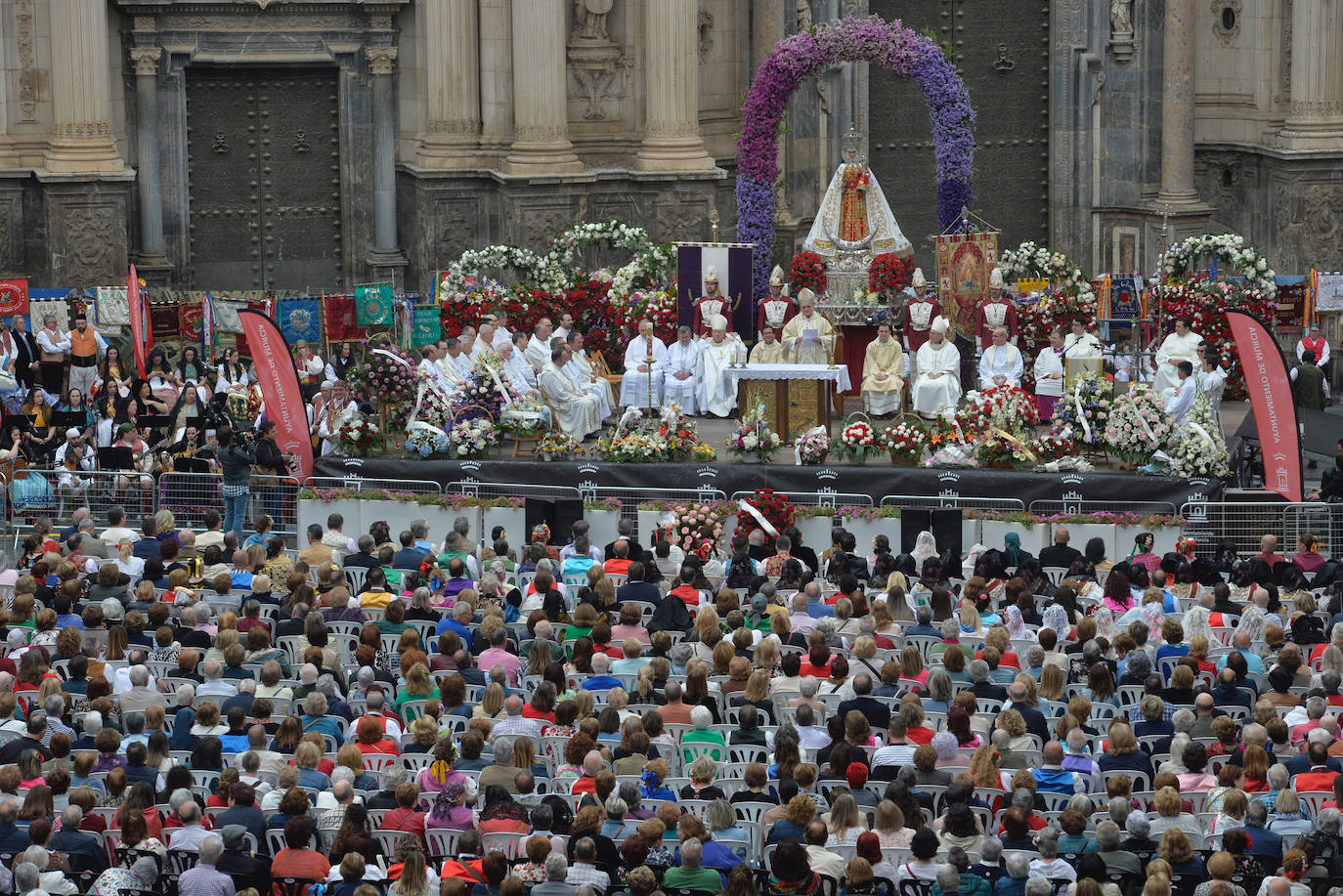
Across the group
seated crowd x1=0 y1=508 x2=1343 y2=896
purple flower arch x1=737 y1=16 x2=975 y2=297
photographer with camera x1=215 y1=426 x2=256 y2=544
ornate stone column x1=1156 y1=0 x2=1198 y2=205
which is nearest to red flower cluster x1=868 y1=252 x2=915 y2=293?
purple flower arch x1=737 y1=16 x2=975 y2=297

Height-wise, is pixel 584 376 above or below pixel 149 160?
below

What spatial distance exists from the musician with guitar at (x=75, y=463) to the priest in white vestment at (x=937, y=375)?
9.41 m

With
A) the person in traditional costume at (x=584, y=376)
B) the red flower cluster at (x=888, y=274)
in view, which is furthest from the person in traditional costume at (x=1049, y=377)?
the person in traditional costume at (x=584, y=376)

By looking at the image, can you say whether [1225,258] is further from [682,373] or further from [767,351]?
[682,373]

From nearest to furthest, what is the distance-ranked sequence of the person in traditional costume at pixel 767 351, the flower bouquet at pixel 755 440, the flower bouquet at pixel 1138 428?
1. the flower bouquet at pixel 1138 428
2. the flower bouquet at pixel 755 440
3. the person in traditional costume at pixel 767 351

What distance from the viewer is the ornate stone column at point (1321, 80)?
105 ft

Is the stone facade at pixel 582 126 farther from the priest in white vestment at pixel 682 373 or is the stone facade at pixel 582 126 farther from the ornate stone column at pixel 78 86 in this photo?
the priest in white vestment at pixel 682 373

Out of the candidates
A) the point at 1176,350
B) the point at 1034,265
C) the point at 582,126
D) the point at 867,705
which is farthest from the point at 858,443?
the point at 582,126

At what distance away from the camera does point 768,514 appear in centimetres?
2220

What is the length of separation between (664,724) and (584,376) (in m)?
11.7

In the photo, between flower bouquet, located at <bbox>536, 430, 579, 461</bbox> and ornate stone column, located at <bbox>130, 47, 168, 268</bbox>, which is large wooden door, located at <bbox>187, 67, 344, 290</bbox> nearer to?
ornate stone column, located at <bbox>130, 47, 168, 268</bbox>

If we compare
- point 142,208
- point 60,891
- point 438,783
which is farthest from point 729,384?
point 60,891

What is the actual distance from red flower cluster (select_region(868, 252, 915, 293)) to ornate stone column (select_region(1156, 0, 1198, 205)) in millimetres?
7295

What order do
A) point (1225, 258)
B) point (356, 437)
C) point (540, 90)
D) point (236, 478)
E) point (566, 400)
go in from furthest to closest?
point (540, 90) < point (1225, 258) < point (566, 400) < point (356, 437) < point (236, 478)
